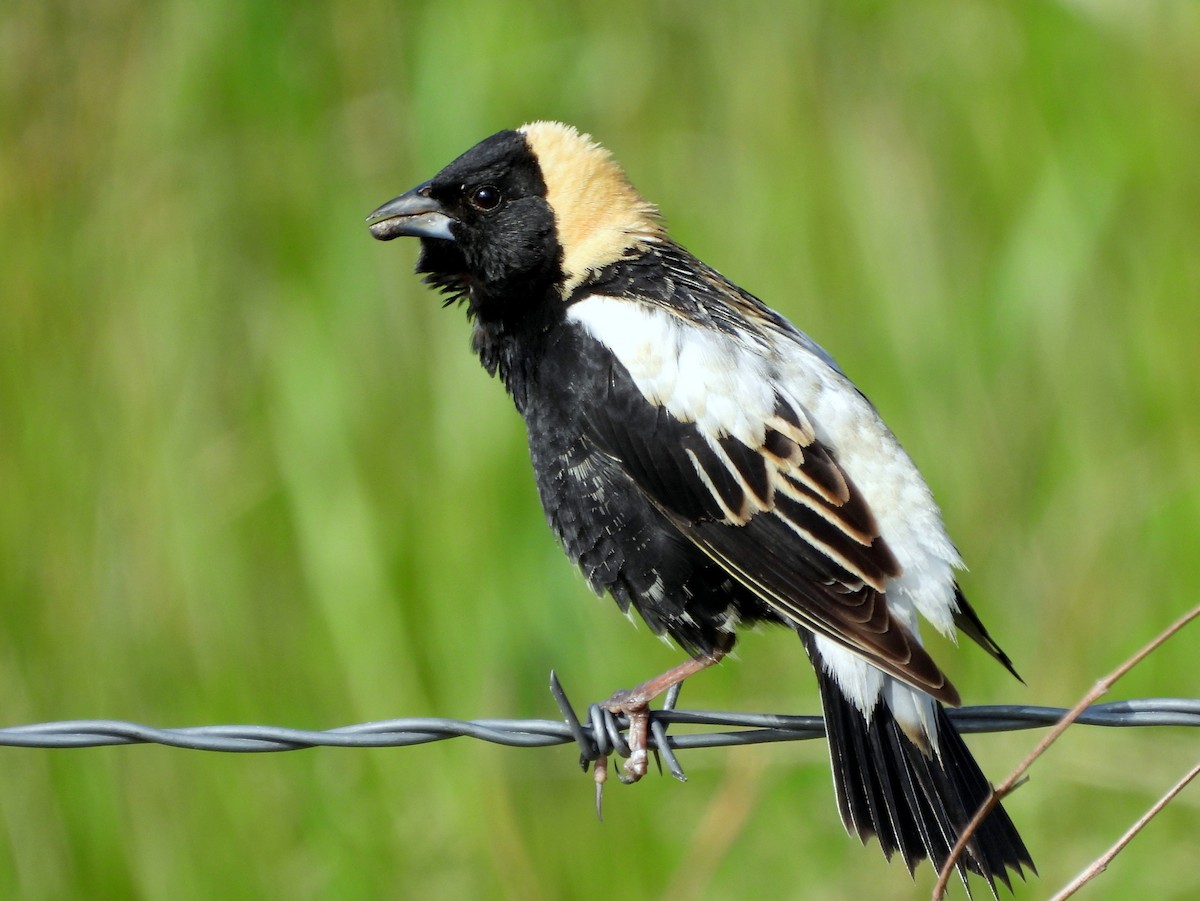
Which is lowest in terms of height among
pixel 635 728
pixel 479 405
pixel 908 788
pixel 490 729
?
pixel 908 788

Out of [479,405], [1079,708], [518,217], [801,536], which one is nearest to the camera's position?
[1079,708]

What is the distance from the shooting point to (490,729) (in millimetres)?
2430

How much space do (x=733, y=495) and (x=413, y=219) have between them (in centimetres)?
122

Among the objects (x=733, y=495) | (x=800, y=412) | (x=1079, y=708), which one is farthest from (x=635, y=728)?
(x=1079, y=708)

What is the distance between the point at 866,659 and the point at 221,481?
254 cm

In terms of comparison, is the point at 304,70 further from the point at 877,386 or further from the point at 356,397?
the point at 877,386

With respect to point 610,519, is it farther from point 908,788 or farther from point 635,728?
point 908,788

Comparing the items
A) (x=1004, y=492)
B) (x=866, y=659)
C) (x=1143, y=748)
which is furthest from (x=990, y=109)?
(x=866, y=659)

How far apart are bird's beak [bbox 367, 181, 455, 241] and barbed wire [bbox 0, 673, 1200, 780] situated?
4.91 ft

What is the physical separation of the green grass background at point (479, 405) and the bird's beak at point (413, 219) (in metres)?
0.95

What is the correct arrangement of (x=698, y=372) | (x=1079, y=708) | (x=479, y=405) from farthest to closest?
1. (x=479, y=405)
2. (x=698, y=372)
3. (x=1079, y=708)

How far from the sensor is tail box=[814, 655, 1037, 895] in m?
2.63

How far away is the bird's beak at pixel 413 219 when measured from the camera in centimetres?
349

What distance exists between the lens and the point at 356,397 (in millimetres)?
4598
